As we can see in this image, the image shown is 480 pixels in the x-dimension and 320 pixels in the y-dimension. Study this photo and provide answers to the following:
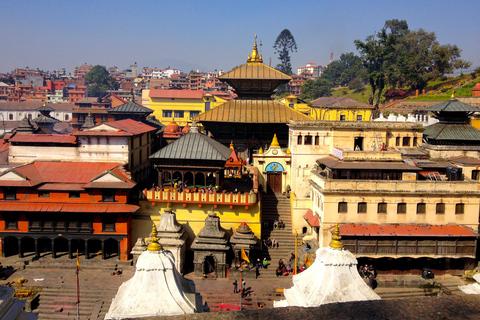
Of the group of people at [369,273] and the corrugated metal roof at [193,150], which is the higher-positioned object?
the corrugated metal roof at [193,150]

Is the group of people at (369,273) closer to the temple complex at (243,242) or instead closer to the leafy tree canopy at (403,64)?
the temple complex at (243,242)

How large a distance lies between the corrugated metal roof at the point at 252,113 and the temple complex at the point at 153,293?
2910cm

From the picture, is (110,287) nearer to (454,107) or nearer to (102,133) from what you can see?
(102,133)

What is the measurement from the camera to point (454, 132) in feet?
126

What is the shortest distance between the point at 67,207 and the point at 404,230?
24163 mm

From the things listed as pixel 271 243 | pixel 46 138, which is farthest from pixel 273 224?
pixel 46 138

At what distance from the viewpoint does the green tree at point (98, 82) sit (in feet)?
550

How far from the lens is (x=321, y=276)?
1325 centimetres

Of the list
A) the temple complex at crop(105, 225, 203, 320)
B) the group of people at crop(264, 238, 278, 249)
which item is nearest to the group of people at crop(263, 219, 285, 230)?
the group of people at crop(264, 238, 278, 249)

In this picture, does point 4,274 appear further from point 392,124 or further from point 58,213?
point 392,124

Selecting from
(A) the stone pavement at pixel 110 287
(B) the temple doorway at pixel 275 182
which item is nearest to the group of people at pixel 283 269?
(A) the stone pavement at pixel 110 287

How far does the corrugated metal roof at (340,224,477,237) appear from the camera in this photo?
3011 centimetres

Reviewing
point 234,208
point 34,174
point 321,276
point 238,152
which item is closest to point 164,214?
point 234,208

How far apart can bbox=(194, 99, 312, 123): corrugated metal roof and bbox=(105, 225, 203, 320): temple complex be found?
95.5 ft
